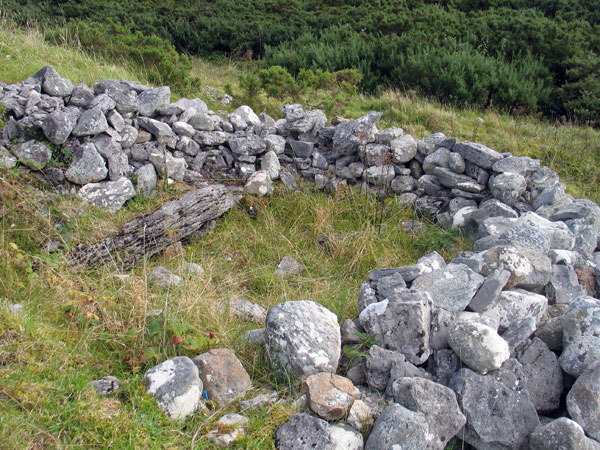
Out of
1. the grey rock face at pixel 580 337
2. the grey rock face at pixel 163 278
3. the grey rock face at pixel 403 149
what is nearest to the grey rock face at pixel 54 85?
the grey rock face at pixel 163 278

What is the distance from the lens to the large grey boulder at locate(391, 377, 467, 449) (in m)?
2.87

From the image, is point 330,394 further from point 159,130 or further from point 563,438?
point 159,130

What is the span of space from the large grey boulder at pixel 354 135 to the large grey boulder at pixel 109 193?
2691 millimetres

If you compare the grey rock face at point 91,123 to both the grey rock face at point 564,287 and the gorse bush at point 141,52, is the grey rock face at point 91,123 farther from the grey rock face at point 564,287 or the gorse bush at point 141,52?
the grey rock face at point 564,287

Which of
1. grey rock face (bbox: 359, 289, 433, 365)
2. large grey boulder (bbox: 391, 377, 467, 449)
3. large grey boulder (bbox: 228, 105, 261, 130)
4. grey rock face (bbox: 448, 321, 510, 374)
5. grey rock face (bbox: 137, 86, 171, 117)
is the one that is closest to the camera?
large grey boulder (bbox: 391, 377, 467, 449)

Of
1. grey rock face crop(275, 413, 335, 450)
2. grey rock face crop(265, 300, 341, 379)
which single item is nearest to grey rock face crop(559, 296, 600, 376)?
grey rock face crop(265, 300, 341, 379)

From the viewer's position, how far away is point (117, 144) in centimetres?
597

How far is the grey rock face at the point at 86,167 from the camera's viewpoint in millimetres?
5660

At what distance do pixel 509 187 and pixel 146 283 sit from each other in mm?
4098

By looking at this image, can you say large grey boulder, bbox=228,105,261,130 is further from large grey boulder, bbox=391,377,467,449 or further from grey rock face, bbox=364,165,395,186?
large grey boulder, bbox=391,377,467,449

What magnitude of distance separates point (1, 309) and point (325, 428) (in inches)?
84.8

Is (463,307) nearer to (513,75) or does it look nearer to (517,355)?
(517,355)

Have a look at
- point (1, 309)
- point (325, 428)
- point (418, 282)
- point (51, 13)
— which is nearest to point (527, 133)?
point (418, 282)

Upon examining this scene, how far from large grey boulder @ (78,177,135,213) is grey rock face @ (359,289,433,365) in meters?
3.34
